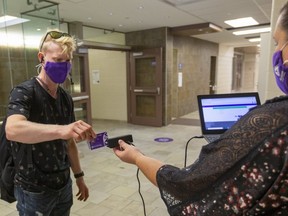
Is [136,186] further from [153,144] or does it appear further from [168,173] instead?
[168,173]

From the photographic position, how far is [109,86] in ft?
23.0

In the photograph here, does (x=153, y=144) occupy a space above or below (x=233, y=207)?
below

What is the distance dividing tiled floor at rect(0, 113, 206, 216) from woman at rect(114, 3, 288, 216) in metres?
2.00

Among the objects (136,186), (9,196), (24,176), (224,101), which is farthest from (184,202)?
(136,186)

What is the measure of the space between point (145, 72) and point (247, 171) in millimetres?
5935

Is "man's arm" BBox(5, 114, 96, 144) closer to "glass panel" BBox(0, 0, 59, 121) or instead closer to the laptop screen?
the laptop screen

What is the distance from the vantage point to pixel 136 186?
3006 mm

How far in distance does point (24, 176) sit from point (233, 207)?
1003mm

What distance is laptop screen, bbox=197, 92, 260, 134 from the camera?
1.67 metres

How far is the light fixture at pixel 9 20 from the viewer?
3355 mm

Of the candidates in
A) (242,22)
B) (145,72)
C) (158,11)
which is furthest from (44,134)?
(242,22)

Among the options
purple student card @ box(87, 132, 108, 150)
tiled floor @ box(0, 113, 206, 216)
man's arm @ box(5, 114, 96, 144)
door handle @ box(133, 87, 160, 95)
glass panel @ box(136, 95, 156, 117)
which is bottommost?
tiled floor @ box(0, 113, 206, 216)

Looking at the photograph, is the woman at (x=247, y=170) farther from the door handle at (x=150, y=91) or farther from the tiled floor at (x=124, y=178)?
the door handle at (x=150, y=91)

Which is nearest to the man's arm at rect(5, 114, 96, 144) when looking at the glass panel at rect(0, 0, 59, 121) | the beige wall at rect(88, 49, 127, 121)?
the glass panel at rect(0, 0, 59, 121)
